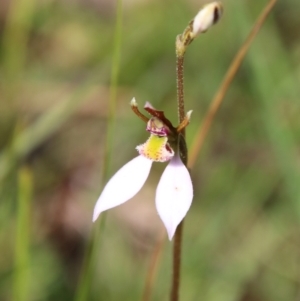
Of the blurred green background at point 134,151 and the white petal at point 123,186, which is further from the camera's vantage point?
the blurred green background at point 134,151

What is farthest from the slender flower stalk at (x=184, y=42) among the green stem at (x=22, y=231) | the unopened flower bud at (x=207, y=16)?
the green stem at (x=22, y=231)

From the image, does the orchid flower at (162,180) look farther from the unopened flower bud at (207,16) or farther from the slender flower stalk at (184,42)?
the unopened flower bud at (207,16)

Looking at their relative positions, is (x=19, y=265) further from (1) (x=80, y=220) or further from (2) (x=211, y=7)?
(2) (x=211, y=7)

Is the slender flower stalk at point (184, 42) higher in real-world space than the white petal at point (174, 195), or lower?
higher

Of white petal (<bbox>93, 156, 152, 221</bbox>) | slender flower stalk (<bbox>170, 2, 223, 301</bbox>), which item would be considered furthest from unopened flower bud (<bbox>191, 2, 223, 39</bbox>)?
white petal (<bbox>93, 156, 152, 221</bbox>)

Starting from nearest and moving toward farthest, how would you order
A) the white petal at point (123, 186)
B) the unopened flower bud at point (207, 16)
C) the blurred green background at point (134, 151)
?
the unopened flower bud at point (207, 16), the white petal at point (123, 186), the blurred green background at point (134, 151)

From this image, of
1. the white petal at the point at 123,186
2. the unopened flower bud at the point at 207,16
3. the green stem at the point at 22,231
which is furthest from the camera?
the green stem at the point at 22,231

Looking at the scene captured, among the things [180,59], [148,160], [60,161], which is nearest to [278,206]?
[60,161]
